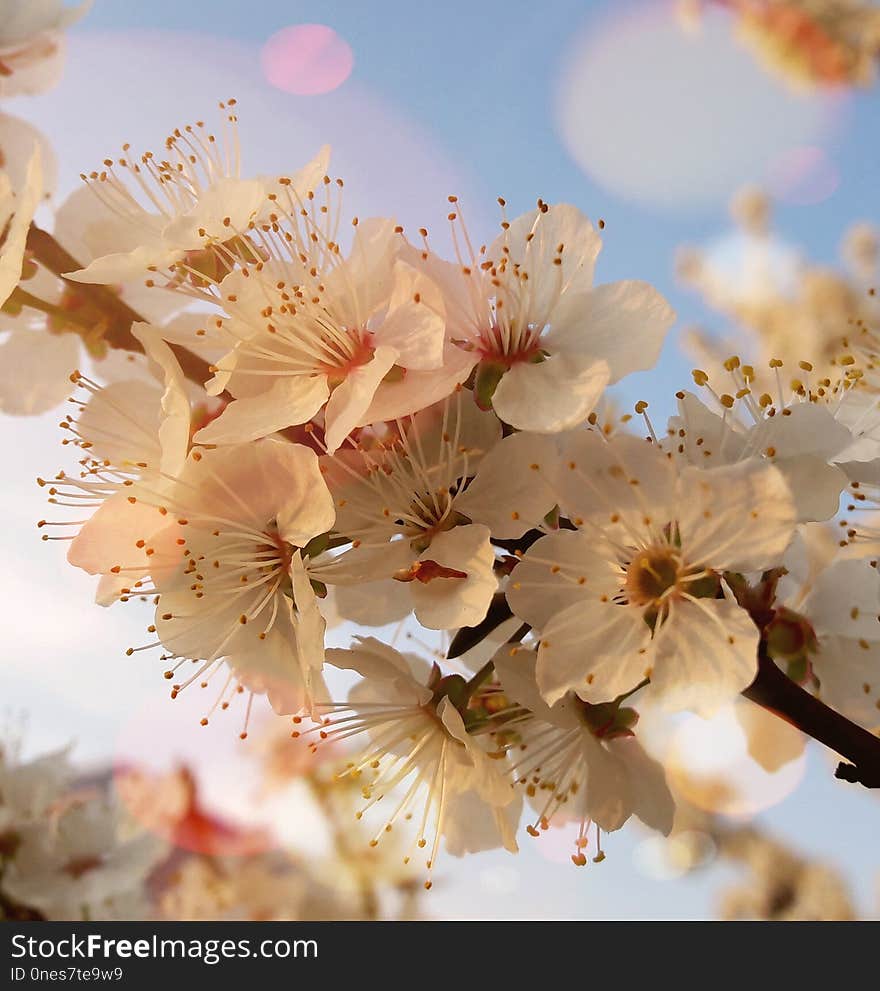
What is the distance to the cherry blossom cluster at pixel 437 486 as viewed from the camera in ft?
1.87

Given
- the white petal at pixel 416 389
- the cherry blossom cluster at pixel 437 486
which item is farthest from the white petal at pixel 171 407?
the white petal at pixel 416 389

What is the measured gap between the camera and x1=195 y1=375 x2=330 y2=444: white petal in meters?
0.57

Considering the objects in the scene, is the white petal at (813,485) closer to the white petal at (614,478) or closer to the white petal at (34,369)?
the white petal at (614,478)

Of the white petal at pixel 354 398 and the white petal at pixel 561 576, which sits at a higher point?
the white petal at pixel 354 398

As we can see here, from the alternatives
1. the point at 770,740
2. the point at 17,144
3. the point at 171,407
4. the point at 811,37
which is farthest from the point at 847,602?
the point at 811,37

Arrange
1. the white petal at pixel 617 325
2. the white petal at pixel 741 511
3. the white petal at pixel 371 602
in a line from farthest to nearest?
the white petal at pixel 371 602 < the white petal at pixel 617 325 < the white petal at pixel 741 511

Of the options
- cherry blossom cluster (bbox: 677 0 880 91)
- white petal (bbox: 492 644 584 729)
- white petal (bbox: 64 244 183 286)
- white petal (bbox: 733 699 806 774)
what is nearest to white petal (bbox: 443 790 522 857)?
white petal (bbox: 492 644 584 729)

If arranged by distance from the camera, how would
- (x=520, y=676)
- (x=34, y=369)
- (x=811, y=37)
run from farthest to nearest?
(x=811, y=37) < (x=34, y=369) < (x=520, y=676)

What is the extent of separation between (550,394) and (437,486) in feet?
0.35

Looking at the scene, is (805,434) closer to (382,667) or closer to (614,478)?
(614,478)

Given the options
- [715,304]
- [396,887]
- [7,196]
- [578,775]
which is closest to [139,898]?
[396,887]

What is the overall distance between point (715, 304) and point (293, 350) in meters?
6.84

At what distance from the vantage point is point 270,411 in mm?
587
